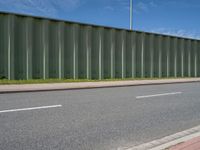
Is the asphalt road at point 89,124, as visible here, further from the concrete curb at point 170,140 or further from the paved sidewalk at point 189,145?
the paved sidewalk at point 189,145

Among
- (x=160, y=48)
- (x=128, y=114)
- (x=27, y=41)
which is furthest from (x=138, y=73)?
(x=128, y=114)

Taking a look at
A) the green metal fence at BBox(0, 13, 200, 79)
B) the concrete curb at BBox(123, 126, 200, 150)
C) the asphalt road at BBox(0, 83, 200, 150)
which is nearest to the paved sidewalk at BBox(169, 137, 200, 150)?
the concrete curb at BBox(123, 126, 200, 150)

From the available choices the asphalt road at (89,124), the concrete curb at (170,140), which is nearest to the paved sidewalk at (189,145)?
the concrete curb at (170,140)

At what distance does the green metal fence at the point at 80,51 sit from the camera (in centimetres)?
1727

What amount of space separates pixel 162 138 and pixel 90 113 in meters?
2.60

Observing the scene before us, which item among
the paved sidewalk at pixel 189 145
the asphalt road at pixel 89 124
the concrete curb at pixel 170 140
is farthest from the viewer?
the asphalt road at pixel 89 124

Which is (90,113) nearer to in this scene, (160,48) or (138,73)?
(138,73)

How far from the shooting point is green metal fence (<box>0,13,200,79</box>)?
17.3 meters

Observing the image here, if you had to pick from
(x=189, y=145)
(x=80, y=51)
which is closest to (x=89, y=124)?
(x=189, y=145)

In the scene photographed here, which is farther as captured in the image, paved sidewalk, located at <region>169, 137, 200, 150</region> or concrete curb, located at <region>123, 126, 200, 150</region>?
concrete curb, located at <region>123, 126, 200, 150</region>

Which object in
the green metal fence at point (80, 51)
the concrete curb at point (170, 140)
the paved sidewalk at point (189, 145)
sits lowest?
the concrete curb at point (170, 140)

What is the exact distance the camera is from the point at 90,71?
20.8 m

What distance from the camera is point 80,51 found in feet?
66.7

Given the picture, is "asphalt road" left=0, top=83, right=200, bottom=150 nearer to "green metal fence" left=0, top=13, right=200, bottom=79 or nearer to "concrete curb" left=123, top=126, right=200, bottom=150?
"concrete curb" left=123, top=126, right=200, bottom=150
